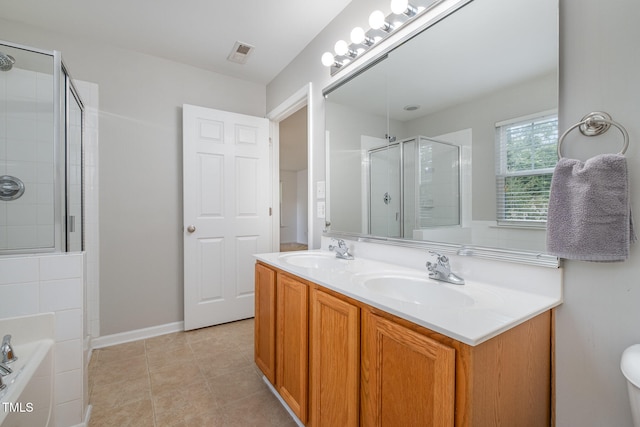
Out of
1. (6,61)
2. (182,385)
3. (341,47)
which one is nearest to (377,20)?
(341,47)

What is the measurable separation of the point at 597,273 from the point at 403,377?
67 cm

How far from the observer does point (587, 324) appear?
33.7 inches

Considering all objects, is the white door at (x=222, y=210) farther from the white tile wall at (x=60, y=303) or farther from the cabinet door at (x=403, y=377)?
the cabinet door at (x=403, y=377)

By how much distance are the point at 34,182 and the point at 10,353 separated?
3.46 ft

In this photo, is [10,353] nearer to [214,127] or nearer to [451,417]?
[451,417]

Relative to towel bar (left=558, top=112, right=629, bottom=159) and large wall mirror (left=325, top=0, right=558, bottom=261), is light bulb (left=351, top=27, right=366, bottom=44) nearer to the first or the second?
large wall mirror (left=325, top=0, right=558, bottom=261)

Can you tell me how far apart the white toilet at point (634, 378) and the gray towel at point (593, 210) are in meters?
0.25

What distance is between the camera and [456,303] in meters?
1.04

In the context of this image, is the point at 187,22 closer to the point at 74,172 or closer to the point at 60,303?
the point at 74,172

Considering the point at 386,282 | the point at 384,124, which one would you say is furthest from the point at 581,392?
the point at 384,124

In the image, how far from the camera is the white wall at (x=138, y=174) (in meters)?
2.25

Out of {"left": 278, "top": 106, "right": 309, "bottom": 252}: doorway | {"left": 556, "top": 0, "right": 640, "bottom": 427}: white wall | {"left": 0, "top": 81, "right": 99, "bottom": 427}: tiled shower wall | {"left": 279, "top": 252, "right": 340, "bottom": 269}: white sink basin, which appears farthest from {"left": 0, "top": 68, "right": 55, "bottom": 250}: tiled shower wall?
{"left": 278, "top": 106, "right": 309, "bottom": 252}: doorway

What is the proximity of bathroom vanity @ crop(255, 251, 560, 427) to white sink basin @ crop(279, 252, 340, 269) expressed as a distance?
0.27 m

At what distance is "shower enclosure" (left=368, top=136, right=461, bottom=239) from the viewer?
4.08ft
